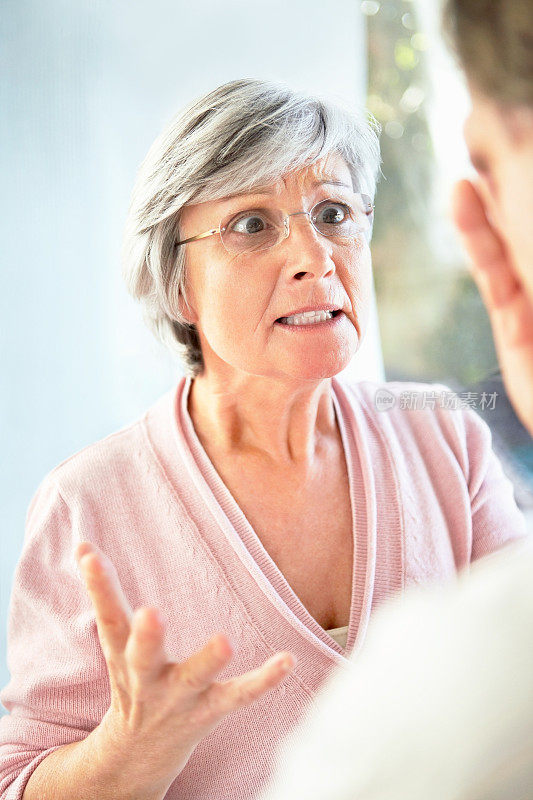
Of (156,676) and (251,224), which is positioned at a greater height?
(251,224)

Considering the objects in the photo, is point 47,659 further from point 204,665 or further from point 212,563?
point 204,665

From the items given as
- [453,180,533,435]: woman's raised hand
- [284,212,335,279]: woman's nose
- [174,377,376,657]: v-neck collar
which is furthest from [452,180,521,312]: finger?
[174,377,376,657]: v-neck collar

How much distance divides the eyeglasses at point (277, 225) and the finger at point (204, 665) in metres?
0.63

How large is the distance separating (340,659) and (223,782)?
0.25 metres

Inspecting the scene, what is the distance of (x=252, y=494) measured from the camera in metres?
1.21

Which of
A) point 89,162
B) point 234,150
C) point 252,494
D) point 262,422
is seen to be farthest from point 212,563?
point 89,162

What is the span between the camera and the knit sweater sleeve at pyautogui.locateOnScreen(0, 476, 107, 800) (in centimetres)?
106

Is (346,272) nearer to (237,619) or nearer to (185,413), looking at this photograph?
(185,413)

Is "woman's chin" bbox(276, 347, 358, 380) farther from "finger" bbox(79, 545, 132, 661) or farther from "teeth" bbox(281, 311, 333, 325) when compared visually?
"finger" bbox(79, 545, 132, 661)

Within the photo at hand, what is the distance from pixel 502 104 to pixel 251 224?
0.66 metres

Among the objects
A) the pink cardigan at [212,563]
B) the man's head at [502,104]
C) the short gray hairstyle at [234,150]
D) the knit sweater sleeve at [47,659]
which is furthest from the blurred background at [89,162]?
the man's head at [502,104]

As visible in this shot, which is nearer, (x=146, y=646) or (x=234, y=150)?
(x=146, y=646)

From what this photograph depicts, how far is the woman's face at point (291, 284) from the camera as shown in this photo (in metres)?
1.09

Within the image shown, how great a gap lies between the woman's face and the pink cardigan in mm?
128
